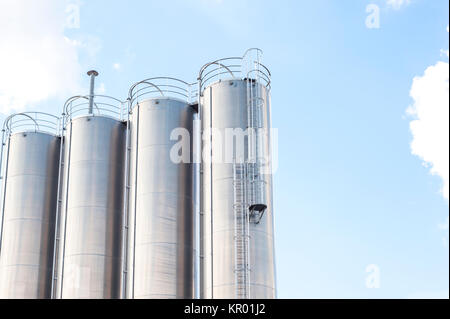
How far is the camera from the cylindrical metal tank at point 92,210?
3325 centimetres

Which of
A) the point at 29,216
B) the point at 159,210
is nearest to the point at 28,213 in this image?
the point at 29,216

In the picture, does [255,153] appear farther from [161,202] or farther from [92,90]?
[92,90]

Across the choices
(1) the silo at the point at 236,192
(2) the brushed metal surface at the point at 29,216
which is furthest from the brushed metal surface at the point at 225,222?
(2) the brushed metal surface at the point at 29,216

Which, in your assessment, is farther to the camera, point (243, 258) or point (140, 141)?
point (140, 141)

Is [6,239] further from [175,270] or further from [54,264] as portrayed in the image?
[175,270]

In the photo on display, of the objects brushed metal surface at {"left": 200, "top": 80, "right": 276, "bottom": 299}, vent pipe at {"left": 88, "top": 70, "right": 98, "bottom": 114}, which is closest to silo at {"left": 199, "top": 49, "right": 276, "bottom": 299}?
brushed metal surface at {"left": 200, "top": 80, "right": 276, "bottom": 299}

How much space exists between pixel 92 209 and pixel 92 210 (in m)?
0.06

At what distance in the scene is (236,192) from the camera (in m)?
30.7

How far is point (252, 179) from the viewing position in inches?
1218
